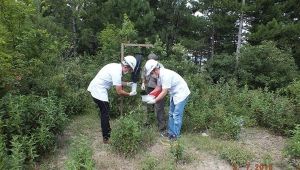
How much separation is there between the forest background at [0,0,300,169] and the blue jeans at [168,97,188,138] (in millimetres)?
878

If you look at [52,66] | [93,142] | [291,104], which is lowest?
[93,142]

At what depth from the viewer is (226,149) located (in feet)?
23.1

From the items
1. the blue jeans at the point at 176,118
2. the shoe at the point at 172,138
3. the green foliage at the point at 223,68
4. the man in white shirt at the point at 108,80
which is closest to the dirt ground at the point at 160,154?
the shoe at the point at 172,138

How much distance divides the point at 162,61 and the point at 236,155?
8.10m

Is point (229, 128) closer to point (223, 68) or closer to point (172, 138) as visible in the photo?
point (172, 138)

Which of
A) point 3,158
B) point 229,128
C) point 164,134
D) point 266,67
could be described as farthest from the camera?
point 266,67

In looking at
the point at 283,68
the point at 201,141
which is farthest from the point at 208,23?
the point at 201,141

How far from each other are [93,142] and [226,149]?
8.33 feet

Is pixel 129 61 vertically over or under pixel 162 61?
over

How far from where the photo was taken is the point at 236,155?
6.90m

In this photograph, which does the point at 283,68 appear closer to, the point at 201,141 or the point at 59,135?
the point at 201,141

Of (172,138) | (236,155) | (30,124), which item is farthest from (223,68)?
(30,124)

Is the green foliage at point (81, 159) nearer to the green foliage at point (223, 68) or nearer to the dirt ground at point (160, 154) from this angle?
the dirt ground at point (160, 154)

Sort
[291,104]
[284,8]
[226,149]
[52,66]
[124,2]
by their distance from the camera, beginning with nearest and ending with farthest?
[226,149]
[291,104]
[52,66]
[124,2]
[284,8]
